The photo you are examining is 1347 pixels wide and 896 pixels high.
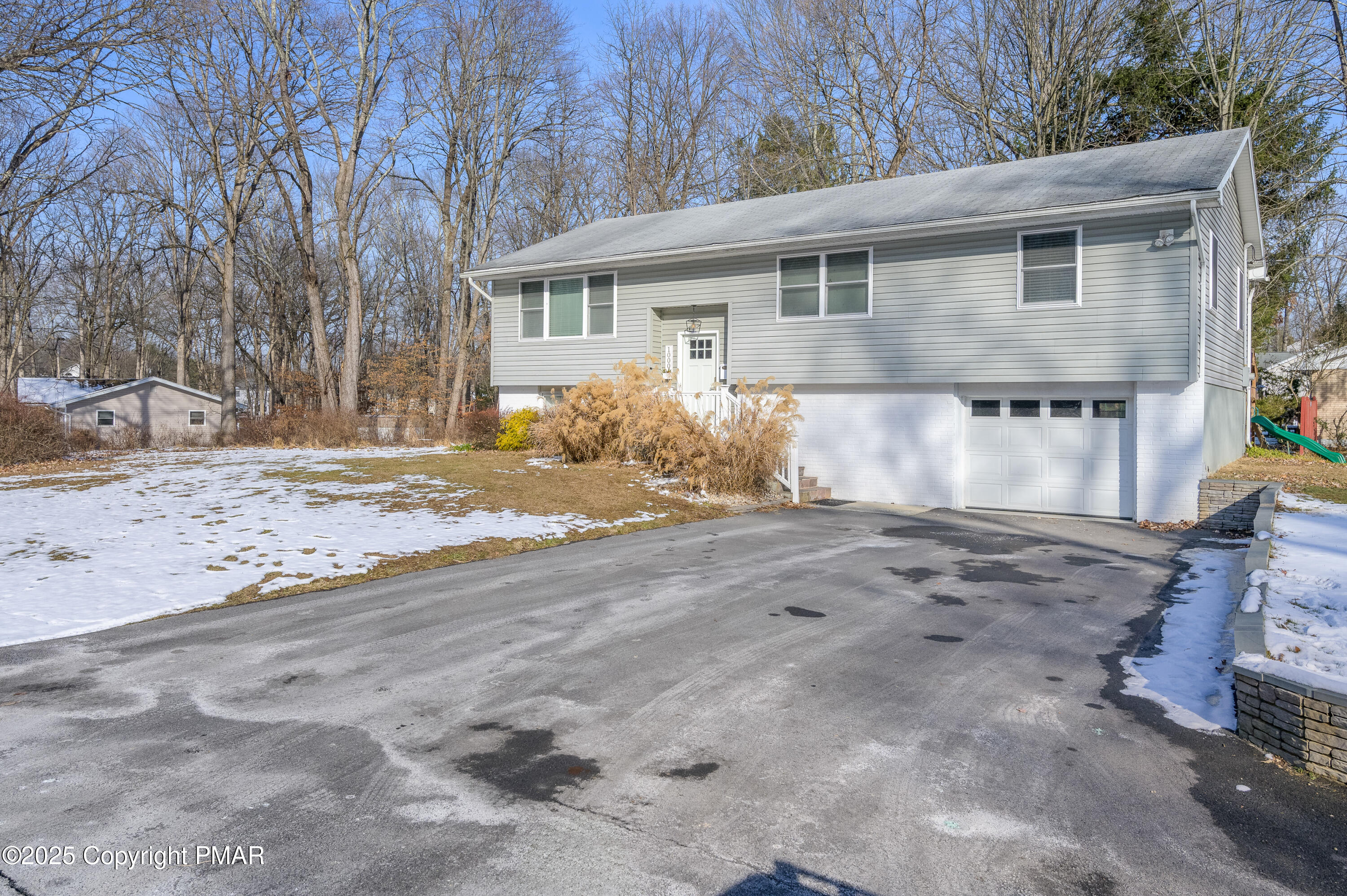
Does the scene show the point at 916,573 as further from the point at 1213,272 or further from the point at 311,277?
the point at 311,277

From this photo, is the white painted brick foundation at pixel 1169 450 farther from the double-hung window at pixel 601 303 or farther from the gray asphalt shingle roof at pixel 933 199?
the double-hung window at pixel 601 303

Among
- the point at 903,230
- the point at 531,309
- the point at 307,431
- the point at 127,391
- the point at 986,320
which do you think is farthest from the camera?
the point at 127,391

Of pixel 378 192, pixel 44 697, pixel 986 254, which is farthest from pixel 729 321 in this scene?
pixel 378 192

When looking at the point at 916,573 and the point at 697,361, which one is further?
the point at 697,361

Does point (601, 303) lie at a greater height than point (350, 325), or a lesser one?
lesser

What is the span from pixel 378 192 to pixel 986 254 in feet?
102

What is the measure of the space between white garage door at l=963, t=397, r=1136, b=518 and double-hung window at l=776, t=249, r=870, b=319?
268cm

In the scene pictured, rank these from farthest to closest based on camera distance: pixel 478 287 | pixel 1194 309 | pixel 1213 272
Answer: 1. pixel 478 287
2. pixel 1213 272
3. pixel 1194 309

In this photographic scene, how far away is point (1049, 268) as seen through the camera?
12945 millimetres

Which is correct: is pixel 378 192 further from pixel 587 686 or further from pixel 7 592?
pixel 587 686

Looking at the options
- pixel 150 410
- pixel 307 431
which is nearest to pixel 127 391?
pixel 150 410

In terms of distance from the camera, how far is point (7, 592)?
658 cm

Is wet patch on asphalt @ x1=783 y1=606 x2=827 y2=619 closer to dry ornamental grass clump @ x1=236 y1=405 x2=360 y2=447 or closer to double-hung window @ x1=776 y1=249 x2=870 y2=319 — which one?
double-hung window @ x1=776 y1=249 x2=870 y2=319

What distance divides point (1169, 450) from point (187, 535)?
12869 mm
